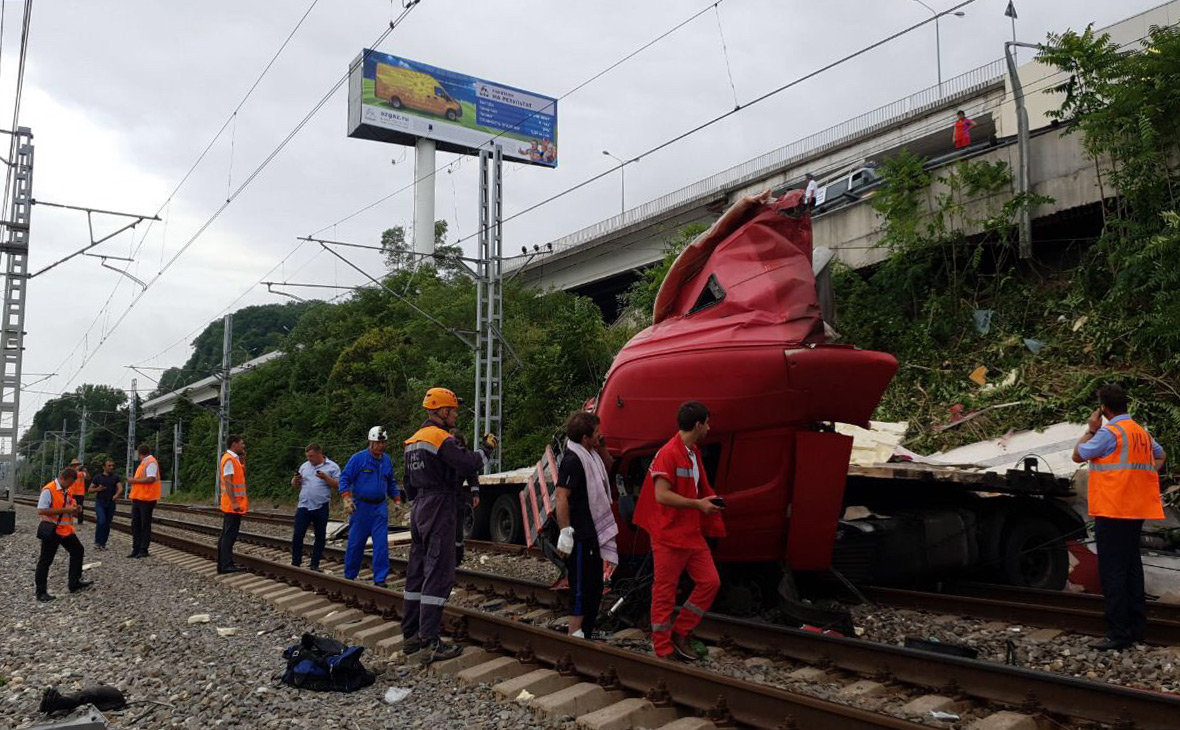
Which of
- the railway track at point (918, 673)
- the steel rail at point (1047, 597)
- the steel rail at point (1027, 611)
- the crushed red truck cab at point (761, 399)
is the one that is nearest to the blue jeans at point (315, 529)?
the railway track at point (918, 673)

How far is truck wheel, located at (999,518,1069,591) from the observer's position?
28.0 ft

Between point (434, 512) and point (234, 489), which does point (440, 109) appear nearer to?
point (234, 489)

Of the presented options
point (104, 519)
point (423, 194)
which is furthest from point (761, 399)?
point (423, 194)

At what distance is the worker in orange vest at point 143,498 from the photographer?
14102 millimetres

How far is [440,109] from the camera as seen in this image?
5500 centimetres

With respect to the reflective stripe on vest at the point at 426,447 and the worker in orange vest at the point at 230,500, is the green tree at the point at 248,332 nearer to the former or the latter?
the worker in orange vest at the point at 230,500

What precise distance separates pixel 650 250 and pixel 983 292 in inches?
665

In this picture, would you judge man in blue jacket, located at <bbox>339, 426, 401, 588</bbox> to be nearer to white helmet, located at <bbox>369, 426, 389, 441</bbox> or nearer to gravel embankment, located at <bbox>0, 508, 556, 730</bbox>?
white helmet, located at <bbox>369, 426, 389, 441</bbox>

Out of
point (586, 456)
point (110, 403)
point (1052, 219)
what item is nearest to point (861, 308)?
point (1052, 219)

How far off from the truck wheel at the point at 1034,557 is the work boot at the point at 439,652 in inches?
222

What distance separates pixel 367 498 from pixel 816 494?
17.0 ft

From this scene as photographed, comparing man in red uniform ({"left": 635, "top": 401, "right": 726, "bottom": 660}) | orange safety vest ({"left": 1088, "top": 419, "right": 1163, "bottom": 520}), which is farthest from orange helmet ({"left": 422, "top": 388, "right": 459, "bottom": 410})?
orange safety vest ({"left": 1088, "top": 419, "right": 1163, "bottom": 520})

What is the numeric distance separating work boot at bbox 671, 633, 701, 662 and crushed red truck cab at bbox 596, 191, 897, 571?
990 millimetres

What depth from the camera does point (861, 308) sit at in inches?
749
